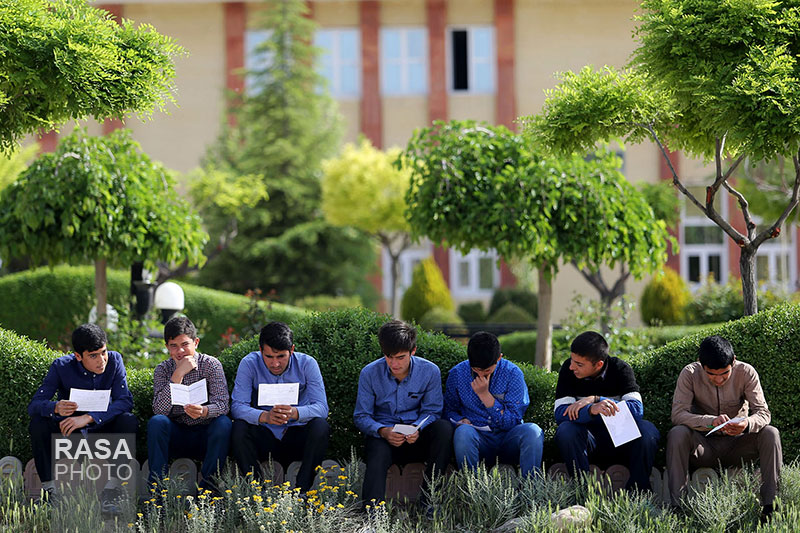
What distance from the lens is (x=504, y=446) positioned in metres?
5.87

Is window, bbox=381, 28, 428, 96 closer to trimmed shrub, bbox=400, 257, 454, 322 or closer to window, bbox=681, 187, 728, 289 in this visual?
trimmed shrub, bbox=400, 257, 454, 322

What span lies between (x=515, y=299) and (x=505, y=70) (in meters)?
6.23

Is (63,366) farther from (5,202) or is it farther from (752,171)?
(752,171)

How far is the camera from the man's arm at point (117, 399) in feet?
19.4

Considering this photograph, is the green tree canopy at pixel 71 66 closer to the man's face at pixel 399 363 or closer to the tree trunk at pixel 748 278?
the man's face at pixel 399 363

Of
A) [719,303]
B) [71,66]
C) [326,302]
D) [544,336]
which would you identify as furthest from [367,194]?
[71,66]

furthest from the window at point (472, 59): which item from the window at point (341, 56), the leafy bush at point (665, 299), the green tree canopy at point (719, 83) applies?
the green tree canopy at point (719, 83)

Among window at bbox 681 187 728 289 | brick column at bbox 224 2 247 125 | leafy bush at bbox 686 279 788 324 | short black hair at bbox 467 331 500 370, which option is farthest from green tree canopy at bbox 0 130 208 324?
window at bbox 681 187 728 289

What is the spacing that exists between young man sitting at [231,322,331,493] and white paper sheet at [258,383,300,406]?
1.6 inches

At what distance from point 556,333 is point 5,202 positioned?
21.8ft

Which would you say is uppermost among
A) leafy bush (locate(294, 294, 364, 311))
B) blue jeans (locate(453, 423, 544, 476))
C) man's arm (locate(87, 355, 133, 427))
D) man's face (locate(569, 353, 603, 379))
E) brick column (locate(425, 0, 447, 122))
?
brick column (locate(425, 0, 447, 122))

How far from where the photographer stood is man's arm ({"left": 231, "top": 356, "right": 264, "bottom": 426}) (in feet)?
19.3

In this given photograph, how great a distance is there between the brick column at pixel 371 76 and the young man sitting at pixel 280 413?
18.1m

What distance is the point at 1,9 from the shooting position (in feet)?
20.1
